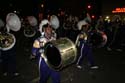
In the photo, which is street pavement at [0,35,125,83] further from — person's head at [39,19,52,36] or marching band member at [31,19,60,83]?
person's head at [39,19,52,36]

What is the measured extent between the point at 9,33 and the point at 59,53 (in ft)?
12.4

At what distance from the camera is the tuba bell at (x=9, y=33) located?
820cm

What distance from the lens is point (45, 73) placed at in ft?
19.5

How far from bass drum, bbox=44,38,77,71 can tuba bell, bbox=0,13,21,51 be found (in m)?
3.03

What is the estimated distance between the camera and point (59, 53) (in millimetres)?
5145

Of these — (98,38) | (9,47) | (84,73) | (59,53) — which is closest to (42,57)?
(59,53)

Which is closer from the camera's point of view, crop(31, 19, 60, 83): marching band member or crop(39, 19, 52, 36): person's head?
crop(31, 19, 60, 83): marching band member

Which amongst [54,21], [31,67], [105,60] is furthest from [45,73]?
[105,60]

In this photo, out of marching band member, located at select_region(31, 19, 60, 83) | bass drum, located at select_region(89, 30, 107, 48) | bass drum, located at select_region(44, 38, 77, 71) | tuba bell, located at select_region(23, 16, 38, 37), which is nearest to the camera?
bass drum, located at select_region(44, 38, 77, 71)

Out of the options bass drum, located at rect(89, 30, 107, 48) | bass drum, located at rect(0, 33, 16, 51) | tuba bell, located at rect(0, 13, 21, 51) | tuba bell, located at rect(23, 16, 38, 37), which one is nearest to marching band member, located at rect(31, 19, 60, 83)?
tuba bell, located at rect(0, 13, 21, 51)

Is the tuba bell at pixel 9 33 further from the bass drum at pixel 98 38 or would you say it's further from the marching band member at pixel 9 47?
the bass drum at pixel 98 38

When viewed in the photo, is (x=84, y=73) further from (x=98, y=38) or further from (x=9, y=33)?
(x=9, y=33)

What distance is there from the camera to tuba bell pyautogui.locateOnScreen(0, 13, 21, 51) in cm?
820

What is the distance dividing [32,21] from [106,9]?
101 ft
